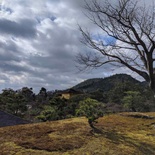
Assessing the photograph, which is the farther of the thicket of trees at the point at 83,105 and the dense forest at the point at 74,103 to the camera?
the dense forest at the point at 74,103

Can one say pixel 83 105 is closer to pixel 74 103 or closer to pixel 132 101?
pixel 132 101

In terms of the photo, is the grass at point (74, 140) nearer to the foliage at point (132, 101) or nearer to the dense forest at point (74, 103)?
the dense forest at point (74, 103)

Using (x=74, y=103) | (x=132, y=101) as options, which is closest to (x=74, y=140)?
(x=132, y=101)

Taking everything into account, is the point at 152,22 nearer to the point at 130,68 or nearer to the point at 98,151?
the point at 130,68

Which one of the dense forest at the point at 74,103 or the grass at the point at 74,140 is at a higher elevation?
the dense forest at the point at 74,103

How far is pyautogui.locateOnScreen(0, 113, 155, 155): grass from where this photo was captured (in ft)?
18.4

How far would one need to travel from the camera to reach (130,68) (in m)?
9.20

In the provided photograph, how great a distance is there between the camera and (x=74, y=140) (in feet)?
20.7


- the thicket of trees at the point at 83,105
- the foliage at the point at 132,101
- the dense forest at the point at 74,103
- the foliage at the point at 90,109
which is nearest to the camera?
the foliage at the point at 90,109

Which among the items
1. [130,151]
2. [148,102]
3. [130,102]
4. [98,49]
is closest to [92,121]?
[130,151]

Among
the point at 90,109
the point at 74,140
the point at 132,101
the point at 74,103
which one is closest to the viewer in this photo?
the point at 74,140

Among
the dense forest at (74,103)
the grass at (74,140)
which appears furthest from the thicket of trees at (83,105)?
the grass at (74,140)

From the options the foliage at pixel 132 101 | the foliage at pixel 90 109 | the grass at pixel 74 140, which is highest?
the foliage at pixel 132 101

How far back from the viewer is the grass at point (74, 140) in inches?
220
